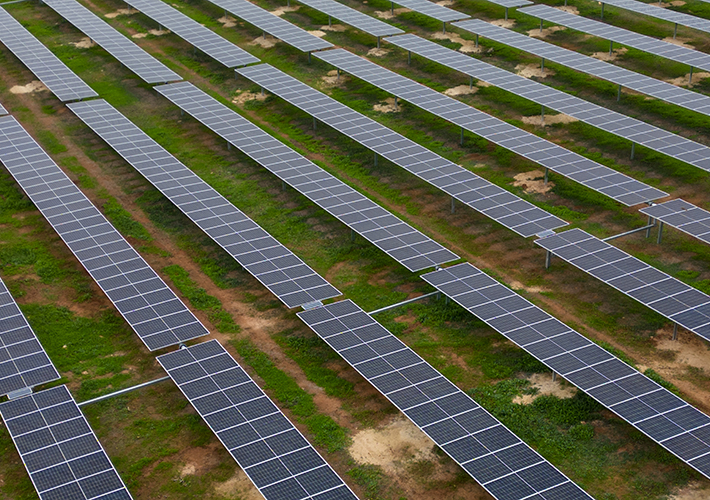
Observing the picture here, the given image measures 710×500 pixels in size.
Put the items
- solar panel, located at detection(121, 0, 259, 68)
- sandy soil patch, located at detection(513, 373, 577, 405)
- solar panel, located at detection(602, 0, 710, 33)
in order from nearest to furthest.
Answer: sandy soil patch, located at detection(513, 373, 577, 405)
solar panel, located at detection(602, 0, 710, 33)
solar panel, located at detection(121, 0, 259, 68)

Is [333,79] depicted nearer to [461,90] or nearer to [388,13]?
[461,90]

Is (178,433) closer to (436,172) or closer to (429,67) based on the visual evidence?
(436,172)

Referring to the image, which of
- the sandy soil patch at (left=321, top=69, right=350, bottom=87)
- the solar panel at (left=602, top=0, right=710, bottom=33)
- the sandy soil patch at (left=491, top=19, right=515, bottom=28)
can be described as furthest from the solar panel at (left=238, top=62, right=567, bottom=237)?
the solar panel at (left=602, top=0, right=710, bottom=33)

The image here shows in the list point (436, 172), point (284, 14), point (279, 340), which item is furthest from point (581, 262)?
point (284, 14)

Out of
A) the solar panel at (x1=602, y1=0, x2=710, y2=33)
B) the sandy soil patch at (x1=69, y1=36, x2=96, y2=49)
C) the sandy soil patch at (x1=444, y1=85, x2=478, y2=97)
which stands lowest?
the sandy soil patch at (x1=69, y1=36, x2=96, y2=49)

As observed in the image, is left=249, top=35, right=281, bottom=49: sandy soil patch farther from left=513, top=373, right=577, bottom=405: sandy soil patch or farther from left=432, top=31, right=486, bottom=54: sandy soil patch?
left=513, top=373, right=577, bottom=405: sandy soil patch

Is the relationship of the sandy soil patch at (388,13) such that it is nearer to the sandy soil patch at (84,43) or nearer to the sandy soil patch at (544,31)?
the sandy soil patch at (544,31)

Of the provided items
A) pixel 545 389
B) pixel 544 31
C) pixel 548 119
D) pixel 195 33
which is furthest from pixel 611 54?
pixel 545 389
